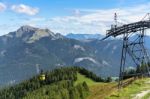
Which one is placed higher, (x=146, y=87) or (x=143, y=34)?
(x=143, y=34)

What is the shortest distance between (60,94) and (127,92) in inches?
5501

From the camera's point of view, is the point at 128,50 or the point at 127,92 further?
the point at 128,50

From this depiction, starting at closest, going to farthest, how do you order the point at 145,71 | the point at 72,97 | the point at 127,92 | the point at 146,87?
the point at 127,92 < the point at 146,87 < the point at 145,71 < the point at 72,97

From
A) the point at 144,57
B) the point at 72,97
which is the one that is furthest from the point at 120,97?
the point at 72,97

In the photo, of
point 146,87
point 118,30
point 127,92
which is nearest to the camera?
point 127,92

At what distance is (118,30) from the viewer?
6331 centimetres

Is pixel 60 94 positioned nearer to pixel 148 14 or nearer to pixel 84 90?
pixel 84 90

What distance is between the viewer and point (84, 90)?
175625 millimetres

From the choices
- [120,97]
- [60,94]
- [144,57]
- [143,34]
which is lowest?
[60,94]

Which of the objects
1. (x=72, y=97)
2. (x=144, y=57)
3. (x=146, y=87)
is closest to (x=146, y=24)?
(x=144, y=57)

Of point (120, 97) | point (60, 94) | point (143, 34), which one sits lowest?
point (60, 94)

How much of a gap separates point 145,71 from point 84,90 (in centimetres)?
10358

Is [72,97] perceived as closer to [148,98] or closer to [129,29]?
[129,29]

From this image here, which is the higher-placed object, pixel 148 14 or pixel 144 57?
pixel 148 14
